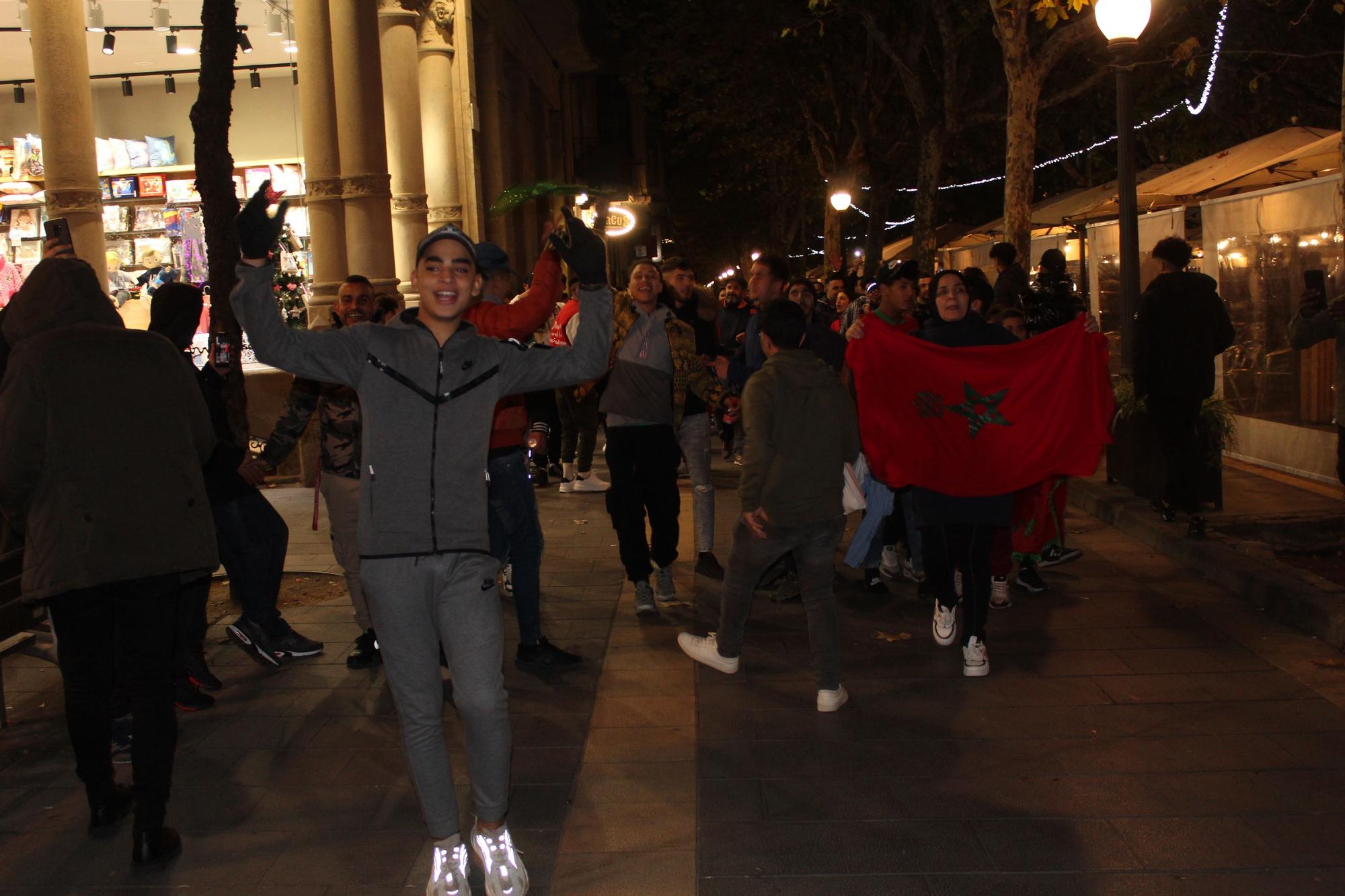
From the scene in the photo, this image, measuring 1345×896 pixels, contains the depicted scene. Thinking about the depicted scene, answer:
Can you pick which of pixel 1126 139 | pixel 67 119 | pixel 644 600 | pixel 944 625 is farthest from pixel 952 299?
pixel 67 119

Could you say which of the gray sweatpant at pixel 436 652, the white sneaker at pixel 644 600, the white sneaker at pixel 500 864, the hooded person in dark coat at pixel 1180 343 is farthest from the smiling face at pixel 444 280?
the hooded person in dark coat at pixel 1180 343

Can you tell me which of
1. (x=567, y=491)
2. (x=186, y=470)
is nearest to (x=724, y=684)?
(x=186, y=470)

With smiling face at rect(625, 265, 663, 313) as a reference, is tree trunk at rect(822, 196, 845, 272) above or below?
above

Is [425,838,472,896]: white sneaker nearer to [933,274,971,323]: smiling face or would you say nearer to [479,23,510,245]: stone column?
[933,274,971,323]: smiling face

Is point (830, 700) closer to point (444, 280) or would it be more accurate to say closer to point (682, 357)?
point (682, 357)

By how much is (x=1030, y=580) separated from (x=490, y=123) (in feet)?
58.9

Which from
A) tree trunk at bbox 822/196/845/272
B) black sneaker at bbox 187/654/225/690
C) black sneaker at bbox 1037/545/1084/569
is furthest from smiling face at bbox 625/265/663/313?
tree trunk at bbox 822/196/845/272

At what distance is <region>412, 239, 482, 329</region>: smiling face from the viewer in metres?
4.01

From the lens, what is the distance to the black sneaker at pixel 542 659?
672 centimetres

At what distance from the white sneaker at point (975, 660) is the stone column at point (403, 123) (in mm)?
11774

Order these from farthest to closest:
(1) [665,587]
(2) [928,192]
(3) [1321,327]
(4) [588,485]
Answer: (2) [928,192] → (4) [588,485] → (3) [1321,327] → (1) [665,587]

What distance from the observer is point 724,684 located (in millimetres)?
6391

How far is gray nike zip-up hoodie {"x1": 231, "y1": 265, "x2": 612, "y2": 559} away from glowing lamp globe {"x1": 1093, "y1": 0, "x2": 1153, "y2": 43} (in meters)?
9.12

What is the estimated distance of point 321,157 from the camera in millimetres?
13875
